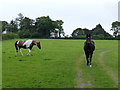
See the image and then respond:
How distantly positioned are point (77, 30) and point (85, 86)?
118m

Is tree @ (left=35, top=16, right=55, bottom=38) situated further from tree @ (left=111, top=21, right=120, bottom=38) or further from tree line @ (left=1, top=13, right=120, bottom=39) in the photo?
tree @ (left=111, top=21, right=120, bottom=38)

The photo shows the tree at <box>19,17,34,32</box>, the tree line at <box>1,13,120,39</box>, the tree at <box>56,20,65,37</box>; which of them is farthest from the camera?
the tree at <box>56,20,65,37</box>

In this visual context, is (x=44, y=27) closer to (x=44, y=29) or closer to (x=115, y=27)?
(x=44, y=29)

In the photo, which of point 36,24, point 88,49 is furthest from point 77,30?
point 88,49

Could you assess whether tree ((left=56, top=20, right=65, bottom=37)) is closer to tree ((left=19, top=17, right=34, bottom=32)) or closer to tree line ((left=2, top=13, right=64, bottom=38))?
tree line ((left=2, top=13, right=64, bottom=38))

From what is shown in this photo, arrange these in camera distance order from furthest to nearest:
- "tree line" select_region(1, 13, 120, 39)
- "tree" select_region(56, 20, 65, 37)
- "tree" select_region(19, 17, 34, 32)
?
1. "tree" select_region(56, 20, 65, 37)
2. "tree" select_region(19, 17, 34, 32)
3. "tree line" select_region(1, 13, 120, 39)

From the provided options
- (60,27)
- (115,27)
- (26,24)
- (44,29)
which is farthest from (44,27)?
(115,27)

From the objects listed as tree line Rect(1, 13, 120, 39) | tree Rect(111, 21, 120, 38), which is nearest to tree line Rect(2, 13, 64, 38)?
tree line Rect(1, 13, 120, 39)

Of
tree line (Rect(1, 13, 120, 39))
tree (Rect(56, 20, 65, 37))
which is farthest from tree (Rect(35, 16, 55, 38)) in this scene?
tree (Rect(56, 20, 65, 37))

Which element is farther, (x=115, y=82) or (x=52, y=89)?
(x=115, y=82)

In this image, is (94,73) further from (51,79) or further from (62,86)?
(62,86)

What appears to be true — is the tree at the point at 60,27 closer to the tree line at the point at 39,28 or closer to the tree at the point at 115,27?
the tree line at the point at 39,28

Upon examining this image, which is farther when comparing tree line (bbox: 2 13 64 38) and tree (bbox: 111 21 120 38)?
tree (bbox: 111 21 120 38)

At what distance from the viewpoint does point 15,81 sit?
11.4 metres
